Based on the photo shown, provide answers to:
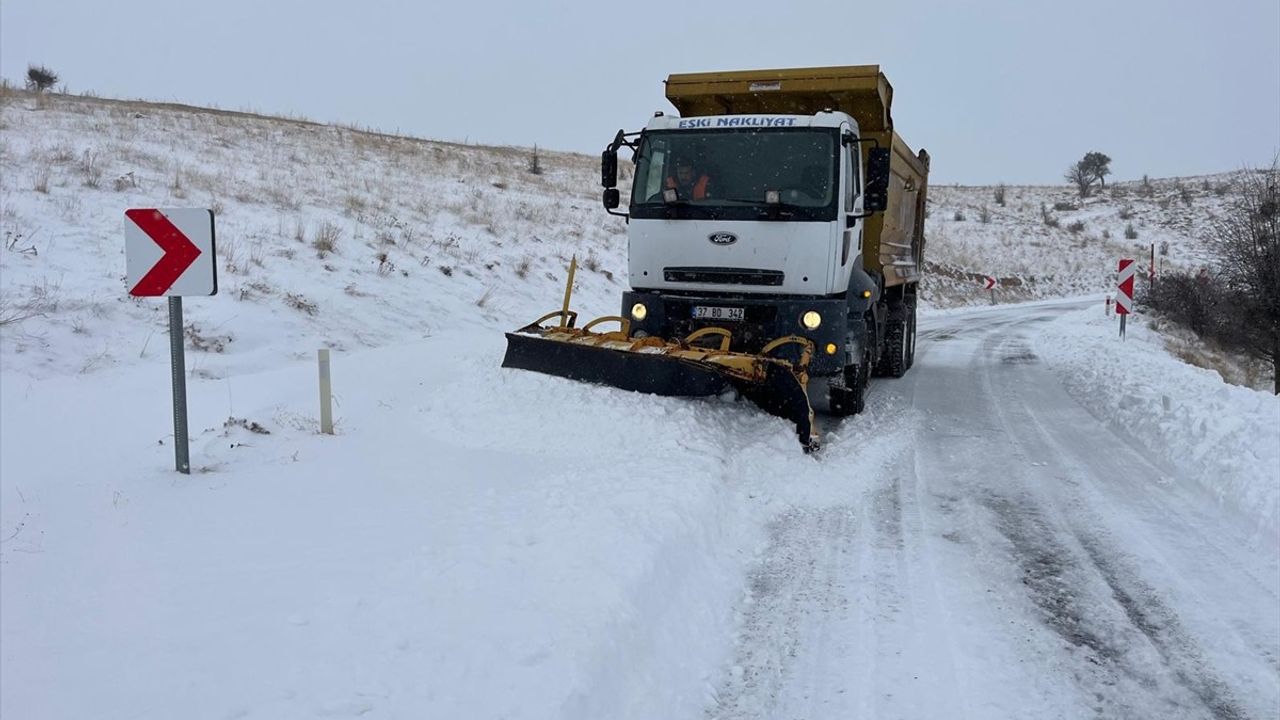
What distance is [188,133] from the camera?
853 inches

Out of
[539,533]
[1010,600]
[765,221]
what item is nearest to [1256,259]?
[765,221]

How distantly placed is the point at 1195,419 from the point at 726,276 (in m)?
4.49

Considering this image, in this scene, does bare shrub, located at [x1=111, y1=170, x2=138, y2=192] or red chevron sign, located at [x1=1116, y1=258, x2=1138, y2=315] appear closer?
bare shrub, located at [x1=111, y1=170, x2=138, y2=192]

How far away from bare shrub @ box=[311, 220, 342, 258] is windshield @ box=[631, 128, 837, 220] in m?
6.75

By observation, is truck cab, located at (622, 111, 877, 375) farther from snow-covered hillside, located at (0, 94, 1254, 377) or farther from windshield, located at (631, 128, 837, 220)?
snow-covered hillside, located at (0, 94, 1254, 377)

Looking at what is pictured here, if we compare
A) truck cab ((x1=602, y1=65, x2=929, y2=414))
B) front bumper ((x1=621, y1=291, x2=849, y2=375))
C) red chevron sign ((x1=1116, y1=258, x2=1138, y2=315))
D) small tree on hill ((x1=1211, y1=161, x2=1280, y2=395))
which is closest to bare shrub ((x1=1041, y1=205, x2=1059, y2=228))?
red chevron sign ((x1=1116, y1=258, x2=1138, y2=315))

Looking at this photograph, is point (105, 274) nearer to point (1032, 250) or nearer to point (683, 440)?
point (683, 440)

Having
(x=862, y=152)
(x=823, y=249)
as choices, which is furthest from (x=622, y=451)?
(x=862, y=152)

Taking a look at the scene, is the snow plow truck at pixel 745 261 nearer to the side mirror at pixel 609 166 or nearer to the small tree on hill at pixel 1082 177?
the side mirror at pixel 609 166

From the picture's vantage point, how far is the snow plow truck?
23.7ft

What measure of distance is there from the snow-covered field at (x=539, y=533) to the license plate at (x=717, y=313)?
0.98m

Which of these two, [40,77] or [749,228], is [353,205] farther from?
[40,77]

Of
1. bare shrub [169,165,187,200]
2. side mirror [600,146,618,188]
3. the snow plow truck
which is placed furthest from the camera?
bare shrub [169,165,187,200]

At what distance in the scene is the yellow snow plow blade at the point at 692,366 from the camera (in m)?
6.92
